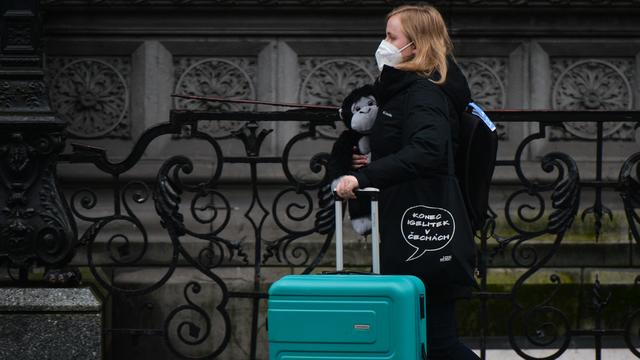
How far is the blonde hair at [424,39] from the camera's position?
5598 millimetres

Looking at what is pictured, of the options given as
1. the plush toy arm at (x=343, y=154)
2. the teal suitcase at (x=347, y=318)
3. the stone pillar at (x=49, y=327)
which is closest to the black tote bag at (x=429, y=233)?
the teal suitcase at (x=347, y=318)

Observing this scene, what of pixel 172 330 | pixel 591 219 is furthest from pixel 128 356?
pixel 591 219

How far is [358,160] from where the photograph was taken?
233 inches

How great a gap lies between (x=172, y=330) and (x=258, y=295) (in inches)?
48.5

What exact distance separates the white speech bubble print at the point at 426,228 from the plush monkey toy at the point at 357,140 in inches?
13.0

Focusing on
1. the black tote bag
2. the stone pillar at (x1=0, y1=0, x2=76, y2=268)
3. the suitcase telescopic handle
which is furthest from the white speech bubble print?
the stone pillar at (x1=0, y1=0, x2=76, y2=268)

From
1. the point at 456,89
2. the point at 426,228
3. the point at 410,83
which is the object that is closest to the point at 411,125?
the point at 410,83

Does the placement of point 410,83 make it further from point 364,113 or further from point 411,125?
point 364,113

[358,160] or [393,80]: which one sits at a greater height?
[393,80]

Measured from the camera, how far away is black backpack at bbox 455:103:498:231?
570 cm

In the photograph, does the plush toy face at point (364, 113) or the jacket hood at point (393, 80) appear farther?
the plush toy face at point (364, 113)

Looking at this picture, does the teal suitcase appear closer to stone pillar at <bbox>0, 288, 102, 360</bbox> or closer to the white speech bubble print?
the white speech bubble print

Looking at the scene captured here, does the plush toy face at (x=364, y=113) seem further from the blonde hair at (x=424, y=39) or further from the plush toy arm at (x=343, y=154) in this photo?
the blonde hair at (x=424, y=39)

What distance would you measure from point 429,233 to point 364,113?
2.25ft
